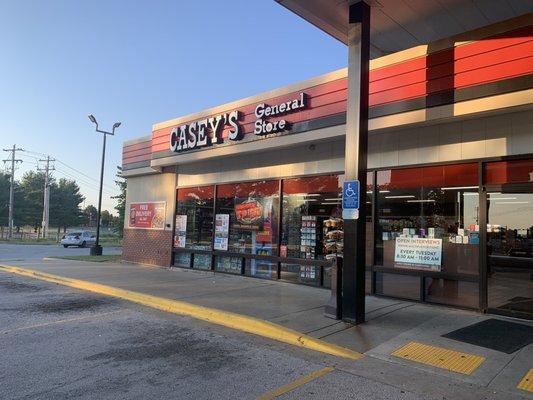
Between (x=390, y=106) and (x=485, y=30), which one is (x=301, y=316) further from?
(x=485, y=30)

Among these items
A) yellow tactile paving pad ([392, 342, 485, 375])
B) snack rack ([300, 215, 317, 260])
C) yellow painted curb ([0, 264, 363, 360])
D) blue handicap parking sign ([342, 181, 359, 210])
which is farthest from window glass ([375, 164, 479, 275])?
yellow painted curb ([0, 264, 363, 360])

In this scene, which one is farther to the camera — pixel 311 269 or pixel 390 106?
pixel 311 269

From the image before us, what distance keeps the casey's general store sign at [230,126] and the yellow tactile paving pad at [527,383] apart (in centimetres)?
761

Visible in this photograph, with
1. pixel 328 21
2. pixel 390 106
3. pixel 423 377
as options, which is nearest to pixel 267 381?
pixel 423 377

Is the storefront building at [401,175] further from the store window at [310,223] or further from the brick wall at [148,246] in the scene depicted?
the brick wall at [148,246]

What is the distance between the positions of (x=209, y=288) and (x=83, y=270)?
20.8 feet

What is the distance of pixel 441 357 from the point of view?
19.8 ft

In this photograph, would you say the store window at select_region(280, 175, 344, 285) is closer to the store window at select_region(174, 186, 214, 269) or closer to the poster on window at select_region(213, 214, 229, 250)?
the poster on window at select_region(213, 214, 229, 250)

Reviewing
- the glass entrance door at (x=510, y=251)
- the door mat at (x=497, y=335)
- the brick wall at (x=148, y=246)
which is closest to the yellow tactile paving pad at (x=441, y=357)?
the door mat at (x=497, y=335)

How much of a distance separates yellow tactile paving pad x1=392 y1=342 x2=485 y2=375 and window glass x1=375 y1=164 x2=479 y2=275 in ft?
10.2

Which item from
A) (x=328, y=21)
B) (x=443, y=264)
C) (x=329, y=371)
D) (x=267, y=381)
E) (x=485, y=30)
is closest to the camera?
(x=267, y=381)

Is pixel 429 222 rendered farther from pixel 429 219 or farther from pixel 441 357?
pixel 441 357

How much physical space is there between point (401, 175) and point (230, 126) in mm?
5331

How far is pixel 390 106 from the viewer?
9430 millimetres
